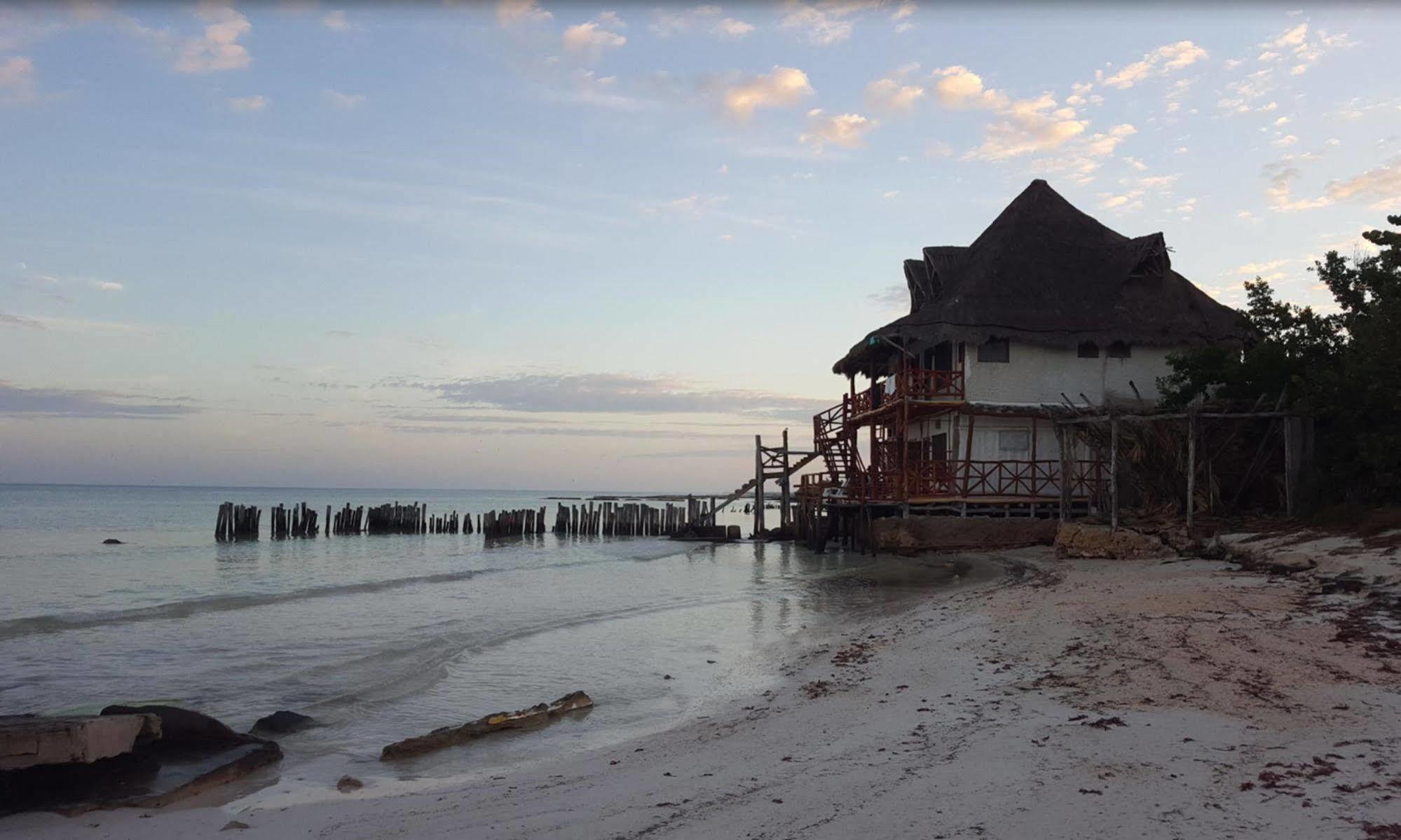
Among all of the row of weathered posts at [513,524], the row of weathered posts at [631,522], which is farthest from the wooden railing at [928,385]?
the row of weathered posts at [513,524]

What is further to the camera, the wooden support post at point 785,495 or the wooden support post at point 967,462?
the wooden support post at point 785,495

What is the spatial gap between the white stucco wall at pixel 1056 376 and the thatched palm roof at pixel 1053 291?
1.89 ft

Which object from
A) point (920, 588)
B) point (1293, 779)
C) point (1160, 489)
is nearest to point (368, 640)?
point (920, 588)

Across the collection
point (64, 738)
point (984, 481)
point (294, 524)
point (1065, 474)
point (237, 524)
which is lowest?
point (294, 524)

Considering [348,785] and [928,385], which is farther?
[928,385]

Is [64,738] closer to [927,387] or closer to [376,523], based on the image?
[927,387]

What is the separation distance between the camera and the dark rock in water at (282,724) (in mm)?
10047

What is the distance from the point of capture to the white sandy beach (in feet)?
18.1

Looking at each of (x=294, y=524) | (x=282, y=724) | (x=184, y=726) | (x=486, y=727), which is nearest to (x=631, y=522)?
(x=294, y=524)

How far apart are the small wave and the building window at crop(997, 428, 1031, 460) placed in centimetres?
1556

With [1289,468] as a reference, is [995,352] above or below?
above

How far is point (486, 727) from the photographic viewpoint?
9.60 meters

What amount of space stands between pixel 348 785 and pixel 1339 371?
1869 centimetres

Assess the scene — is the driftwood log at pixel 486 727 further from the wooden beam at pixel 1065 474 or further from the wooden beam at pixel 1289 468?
the wooden beam at pixel 1065 474
